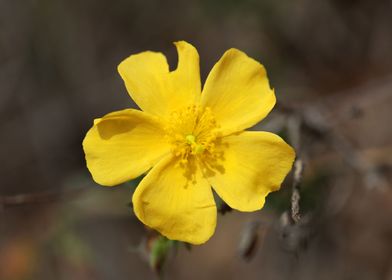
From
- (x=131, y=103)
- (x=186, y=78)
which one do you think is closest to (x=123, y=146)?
(x=186, y=78)

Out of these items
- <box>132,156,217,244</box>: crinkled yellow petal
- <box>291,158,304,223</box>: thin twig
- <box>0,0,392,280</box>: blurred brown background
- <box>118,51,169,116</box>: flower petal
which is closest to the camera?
<box>291,158,304,223</box>: thin twig

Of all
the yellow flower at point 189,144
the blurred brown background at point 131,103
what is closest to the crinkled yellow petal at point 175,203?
the yellow flower at point 189,144

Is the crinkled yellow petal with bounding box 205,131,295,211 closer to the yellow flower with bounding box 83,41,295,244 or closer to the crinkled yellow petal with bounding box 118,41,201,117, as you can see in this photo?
the yellow flower with bounding box 83,41,295,244

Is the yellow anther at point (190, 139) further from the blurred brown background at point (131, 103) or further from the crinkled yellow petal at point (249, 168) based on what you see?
the blurred brown background at point (131, 103)

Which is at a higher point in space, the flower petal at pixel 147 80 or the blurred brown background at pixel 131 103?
the flower petal at pixel 147 80

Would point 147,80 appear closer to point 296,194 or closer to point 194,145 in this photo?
point 194,145

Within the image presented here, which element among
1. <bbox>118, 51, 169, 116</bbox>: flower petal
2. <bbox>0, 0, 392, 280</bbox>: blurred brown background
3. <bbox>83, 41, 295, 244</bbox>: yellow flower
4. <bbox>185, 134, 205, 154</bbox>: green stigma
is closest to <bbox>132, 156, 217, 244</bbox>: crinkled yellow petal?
<bbox>83, 41, 295, 244</bbox>: yellow flower
